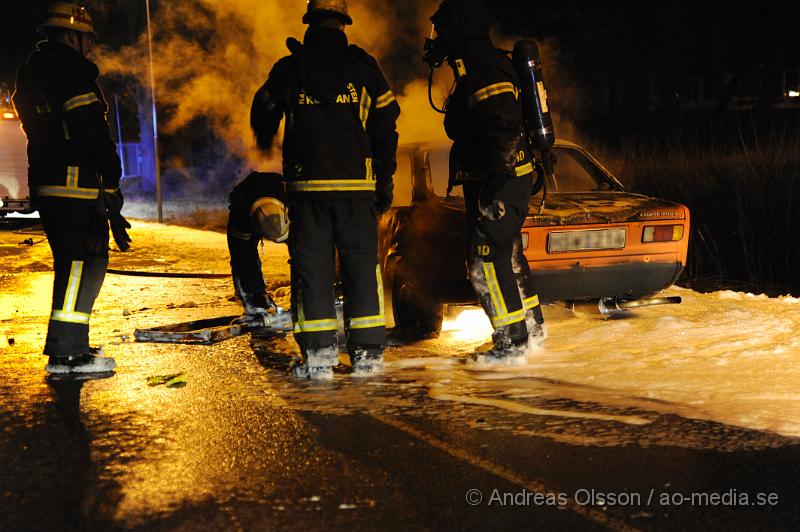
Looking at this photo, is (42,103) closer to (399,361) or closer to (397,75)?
(399,361)

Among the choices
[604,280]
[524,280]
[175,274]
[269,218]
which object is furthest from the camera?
[175,274]

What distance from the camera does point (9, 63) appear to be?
3806 centimetres

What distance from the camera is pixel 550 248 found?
18.2ft

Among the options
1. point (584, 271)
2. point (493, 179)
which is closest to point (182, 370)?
point (493, 179)

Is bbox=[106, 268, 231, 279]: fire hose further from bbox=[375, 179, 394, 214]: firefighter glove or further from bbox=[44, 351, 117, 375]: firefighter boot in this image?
bbox=[375, 179, 394, 214]: firefighter glove

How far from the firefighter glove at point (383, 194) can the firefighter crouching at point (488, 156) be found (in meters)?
0.45

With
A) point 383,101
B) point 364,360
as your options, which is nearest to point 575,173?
point 383,101

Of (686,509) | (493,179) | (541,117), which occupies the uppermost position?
(541,117)

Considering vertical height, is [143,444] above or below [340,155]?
below

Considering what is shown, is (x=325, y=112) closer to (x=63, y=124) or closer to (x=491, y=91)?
(x=491, y=91)

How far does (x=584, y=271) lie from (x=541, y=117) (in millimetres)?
1065

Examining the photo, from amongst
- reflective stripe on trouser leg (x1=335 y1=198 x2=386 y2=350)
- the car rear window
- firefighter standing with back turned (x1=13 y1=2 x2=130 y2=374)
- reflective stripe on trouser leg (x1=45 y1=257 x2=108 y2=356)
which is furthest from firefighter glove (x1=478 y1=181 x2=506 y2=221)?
reflective stripe on trouser leg (x1=45 y1=257 x2=108 y2=356)

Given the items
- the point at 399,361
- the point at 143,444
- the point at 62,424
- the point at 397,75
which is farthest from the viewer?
the point at 397,75

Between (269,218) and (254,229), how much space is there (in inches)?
10.4
